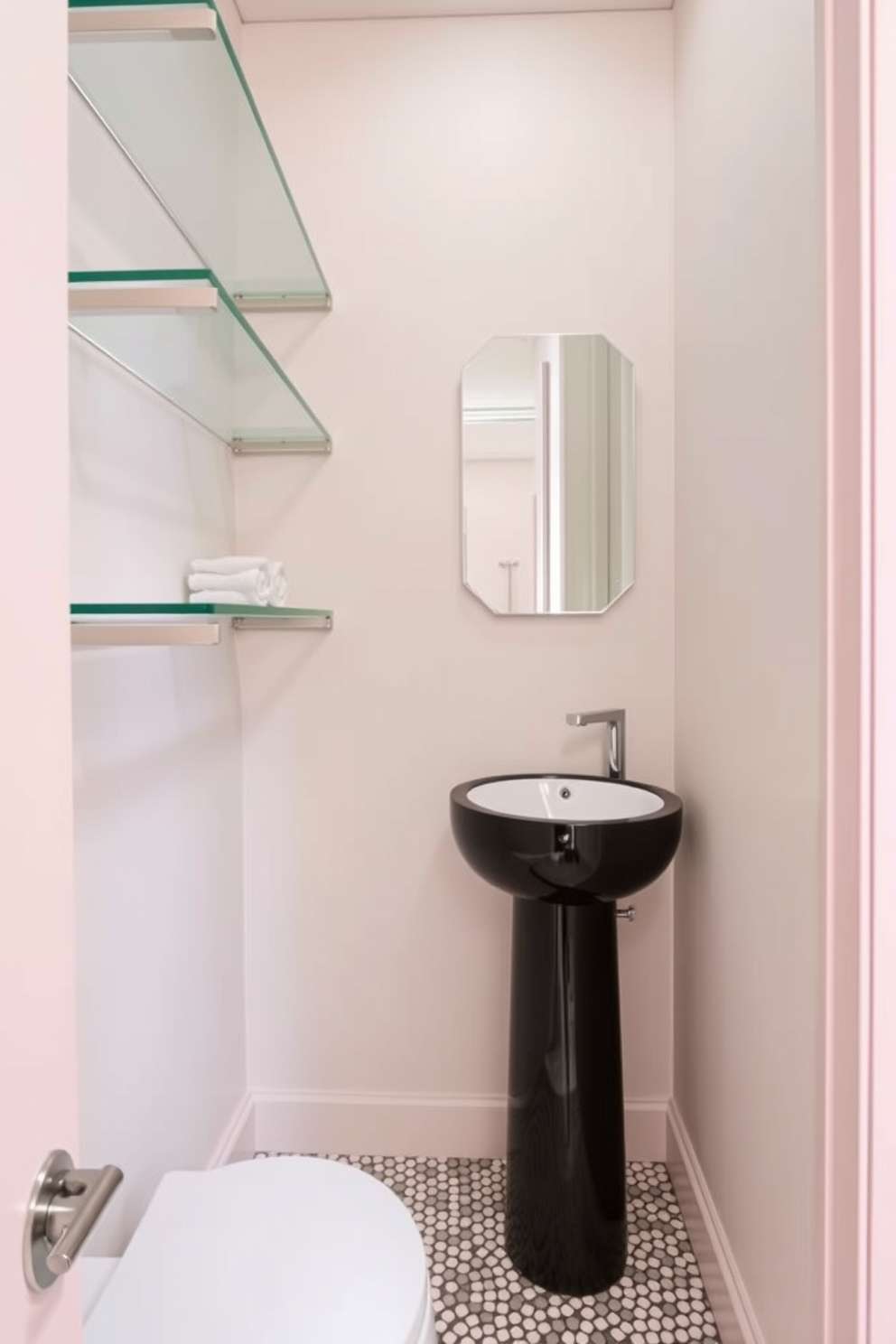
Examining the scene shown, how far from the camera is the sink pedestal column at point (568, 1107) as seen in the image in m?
1.36

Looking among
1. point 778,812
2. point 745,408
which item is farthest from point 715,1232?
point 745,408

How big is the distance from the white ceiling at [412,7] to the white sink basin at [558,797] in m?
1.71

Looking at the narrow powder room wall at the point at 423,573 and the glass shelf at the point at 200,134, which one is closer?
the glass shelf at the point at 200,134

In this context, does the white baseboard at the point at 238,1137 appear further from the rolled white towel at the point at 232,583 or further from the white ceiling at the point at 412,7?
the white ceiling at the point at 412,7

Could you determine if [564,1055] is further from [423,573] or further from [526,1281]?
[423,573]

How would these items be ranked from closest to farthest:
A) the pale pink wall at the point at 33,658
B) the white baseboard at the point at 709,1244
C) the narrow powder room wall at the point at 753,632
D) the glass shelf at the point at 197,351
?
the pale pink wall at the point at 33,658
the glass shelf at the point at 197,351
the narrow powder room wall at the point at 753,632
the white baseboard at the point at 709,1244

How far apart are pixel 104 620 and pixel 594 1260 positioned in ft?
4.66

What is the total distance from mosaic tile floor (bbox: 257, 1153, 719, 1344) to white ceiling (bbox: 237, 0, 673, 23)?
2.61m

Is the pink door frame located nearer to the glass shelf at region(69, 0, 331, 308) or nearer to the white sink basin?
the glass shelf at region(69, 0, 331, 308)

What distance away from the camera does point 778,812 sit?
104 cm

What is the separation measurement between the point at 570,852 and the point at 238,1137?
106 cm

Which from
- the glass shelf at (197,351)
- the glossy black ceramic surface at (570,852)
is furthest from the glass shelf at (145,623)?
the glossy black ceramic surface at (570,852)

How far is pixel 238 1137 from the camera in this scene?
1.64 metres

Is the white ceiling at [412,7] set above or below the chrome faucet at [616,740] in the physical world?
above
